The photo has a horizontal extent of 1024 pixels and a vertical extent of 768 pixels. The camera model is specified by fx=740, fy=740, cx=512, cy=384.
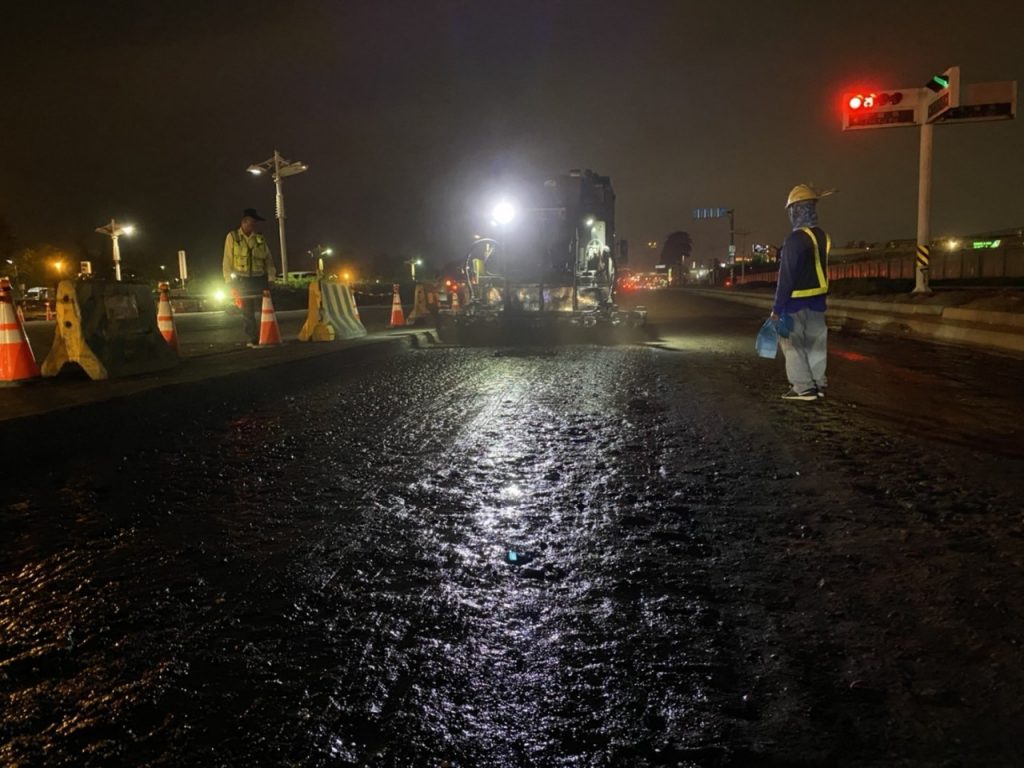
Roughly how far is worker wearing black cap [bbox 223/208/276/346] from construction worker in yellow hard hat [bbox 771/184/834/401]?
25.5ft

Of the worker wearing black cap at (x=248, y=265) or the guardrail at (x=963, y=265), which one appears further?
the guardrail at (x=963, y=265)

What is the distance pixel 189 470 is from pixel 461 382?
13.8ft

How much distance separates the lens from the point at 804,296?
23.5ft

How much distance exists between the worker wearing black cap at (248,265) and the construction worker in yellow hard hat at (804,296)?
7.78 m

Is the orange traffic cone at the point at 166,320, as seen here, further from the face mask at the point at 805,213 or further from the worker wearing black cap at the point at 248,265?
the face mask at the point at 805,213

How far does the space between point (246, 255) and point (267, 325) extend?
1.13 m

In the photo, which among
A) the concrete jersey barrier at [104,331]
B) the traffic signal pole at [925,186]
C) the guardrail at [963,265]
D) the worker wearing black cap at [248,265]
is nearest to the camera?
the concrete jersey barrier at [104,331]

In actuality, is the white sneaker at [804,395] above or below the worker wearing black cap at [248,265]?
below

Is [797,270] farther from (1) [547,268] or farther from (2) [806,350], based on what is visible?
(1) [547,268]

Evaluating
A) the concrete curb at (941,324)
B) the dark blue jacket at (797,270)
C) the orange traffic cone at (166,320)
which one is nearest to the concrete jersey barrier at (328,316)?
the orange traffic cone at (166,320)

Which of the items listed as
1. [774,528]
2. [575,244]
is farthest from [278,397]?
[575,244]

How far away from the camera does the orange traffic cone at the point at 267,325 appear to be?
11.6 metres

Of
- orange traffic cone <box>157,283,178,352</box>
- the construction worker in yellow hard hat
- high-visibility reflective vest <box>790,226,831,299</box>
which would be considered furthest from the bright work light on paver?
high-visibility reflective vest <box>790,226,831,299</box>

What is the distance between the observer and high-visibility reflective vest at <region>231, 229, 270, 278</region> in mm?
11344
